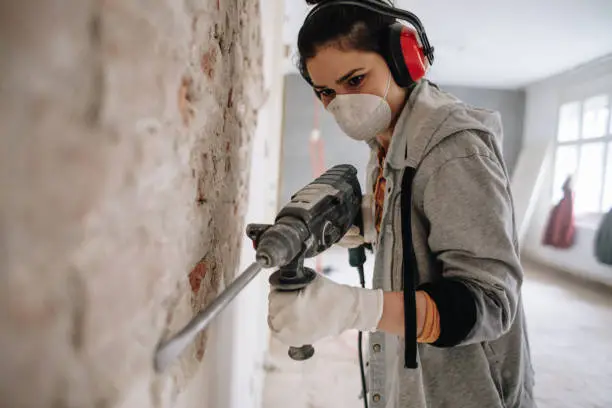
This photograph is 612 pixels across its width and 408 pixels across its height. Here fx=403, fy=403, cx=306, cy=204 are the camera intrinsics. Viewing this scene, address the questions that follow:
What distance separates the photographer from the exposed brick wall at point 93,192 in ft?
0.90

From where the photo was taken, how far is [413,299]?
2.18 ft

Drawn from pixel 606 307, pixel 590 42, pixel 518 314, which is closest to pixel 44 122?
pixel 518 314

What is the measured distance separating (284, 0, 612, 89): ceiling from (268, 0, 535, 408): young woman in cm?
259

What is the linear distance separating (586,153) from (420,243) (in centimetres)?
470

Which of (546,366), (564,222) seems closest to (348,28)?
(546,366)

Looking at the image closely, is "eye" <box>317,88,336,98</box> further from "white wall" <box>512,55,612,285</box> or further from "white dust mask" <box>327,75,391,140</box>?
"white wall" <box>512,55,612,285</box>

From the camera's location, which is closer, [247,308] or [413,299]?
[413,299]

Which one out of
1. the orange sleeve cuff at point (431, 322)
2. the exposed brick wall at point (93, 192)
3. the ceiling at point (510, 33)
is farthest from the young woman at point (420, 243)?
the ceiling at point (510, 33)

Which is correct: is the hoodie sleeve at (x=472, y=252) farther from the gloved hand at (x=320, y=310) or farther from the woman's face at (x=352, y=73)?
the woman's face at (x=352, y=73)

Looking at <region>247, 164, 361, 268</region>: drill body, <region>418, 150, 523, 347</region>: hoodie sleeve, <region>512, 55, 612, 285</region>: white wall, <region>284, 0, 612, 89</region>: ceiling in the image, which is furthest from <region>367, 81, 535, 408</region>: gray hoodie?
<region>512, 55, 612, 285</region>: white wall

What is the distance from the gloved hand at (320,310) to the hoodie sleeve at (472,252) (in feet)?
0.37

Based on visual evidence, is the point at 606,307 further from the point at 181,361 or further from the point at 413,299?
the point at 181,361

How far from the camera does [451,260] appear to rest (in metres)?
0.69

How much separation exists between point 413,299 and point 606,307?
3526 millimetres
